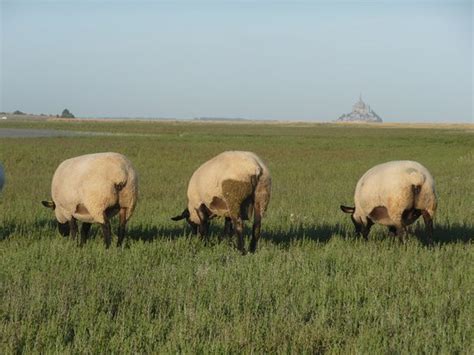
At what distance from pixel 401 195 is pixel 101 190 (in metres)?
4.68

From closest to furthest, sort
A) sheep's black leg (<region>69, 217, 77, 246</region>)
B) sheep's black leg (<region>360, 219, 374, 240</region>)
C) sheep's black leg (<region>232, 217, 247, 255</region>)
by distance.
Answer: sheep's black leg (<region>232, 217, 247, 255</region>) → sheep's black leg (<region>69, 217, 77, 246</region>) → sheep's black leg (<region>360, 219, 374, 240</region>)

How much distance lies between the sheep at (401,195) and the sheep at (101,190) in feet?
13.1

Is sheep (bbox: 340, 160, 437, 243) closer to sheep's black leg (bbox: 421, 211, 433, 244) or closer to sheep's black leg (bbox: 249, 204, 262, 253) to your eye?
sheep's black leg (bbox: 421, 211, 433, 244)

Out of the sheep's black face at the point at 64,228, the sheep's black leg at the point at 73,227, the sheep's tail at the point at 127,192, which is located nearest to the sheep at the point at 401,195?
the sheep's tail at the point at 127,192

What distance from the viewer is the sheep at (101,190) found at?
28.7 feet

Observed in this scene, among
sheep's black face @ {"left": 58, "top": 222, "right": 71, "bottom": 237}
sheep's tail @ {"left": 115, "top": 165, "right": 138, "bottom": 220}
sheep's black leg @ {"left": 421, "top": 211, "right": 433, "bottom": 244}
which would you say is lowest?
sheep's black face @ {"left": 58, "top": 222, "right": 71, "bottom": 237}

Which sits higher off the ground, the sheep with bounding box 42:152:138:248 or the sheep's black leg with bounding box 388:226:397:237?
the sheep with bounding box 42:152:138:248

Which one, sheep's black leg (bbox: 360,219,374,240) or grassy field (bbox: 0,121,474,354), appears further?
sheep's black leg (bbox: 360,219,374,240)

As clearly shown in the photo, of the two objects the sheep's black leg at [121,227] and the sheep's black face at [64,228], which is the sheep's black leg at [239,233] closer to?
the sheep's black leg at [121,227]

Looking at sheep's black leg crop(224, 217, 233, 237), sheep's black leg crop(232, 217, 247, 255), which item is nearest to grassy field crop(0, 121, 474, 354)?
sheep's black leg crop(232, 217, 247, 255)

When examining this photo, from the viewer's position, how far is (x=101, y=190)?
8703 millimetres

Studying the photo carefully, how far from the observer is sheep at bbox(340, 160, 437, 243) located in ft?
29.4

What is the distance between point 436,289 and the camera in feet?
21.0

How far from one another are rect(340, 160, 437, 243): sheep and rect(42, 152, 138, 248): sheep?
3.99m
